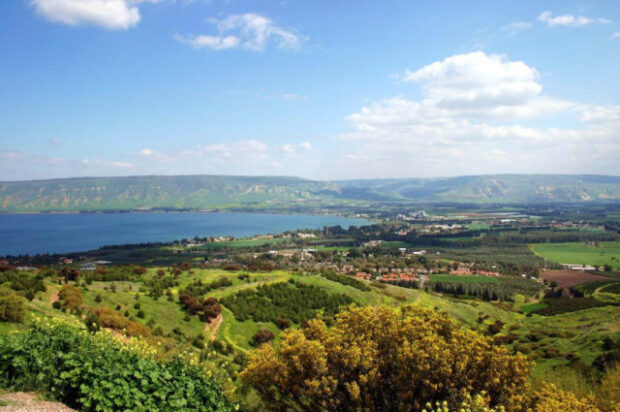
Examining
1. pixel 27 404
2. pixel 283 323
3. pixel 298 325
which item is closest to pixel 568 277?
pixel 298 325

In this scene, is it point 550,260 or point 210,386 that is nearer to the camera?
point 210,386

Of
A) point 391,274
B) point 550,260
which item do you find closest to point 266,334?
point 391,274

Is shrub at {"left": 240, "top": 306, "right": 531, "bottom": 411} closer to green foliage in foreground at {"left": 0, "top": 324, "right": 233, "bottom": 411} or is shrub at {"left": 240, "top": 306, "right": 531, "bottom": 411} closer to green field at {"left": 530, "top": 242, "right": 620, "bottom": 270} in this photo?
green foliage in foreground at {"left": 0, "top": 324, "right": 233, "bottom": 411}

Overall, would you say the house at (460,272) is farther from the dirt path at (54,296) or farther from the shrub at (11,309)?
the shrub at (11,309)

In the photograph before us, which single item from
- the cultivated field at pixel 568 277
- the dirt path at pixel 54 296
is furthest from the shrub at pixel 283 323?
the cultivated field at pixel 568 277

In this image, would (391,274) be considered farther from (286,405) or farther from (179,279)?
(286,405)

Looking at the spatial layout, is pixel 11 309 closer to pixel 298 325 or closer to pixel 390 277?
pixel 298 325
